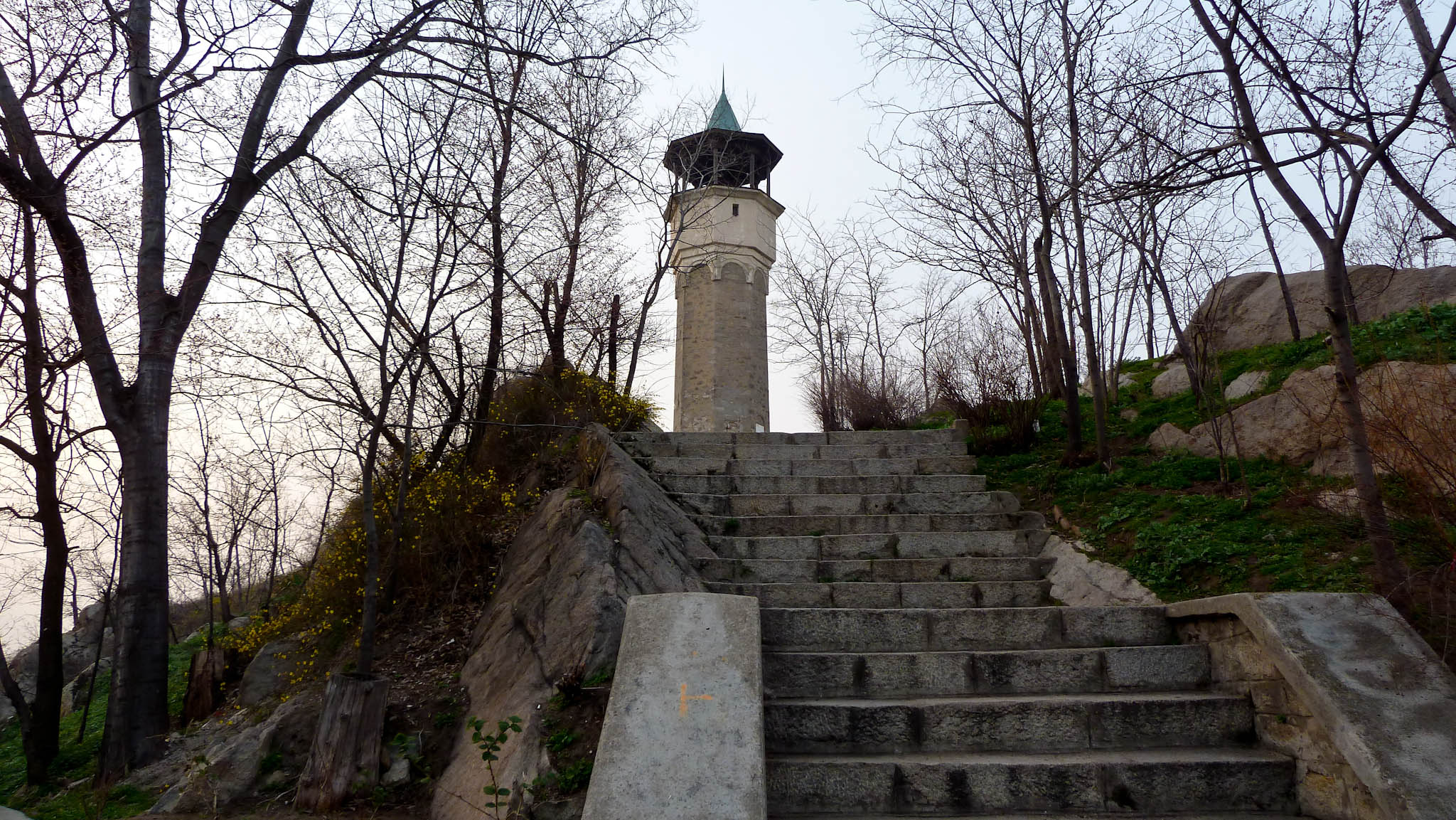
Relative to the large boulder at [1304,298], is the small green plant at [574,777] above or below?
below

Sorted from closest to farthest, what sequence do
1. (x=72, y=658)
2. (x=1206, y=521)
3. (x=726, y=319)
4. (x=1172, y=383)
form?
1. (x=1206, y=521)
2. (x=1172, y=383)
3. (x=72, y=658)
4. (x=726, y=319)

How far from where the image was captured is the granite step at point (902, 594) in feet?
16.2

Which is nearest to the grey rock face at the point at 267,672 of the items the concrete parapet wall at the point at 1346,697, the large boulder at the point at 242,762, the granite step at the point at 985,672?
the large boulder at the point at 242,762

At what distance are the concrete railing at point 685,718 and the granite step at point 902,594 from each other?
1.49 m

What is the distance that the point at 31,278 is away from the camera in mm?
6184

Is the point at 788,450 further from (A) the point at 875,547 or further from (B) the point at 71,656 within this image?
(B) the point at 71,656

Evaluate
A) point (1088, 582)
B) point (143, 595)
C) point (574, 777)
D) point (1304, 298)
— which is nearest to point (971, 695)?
point (1088, 582)

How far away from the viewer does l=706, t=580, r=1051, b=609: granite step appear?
4.94 metres

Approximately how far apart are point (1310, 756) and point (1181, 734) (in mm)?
475

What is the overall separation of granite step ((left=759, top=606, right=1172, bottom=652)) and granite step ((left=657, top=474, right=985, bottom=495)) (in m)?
2.44

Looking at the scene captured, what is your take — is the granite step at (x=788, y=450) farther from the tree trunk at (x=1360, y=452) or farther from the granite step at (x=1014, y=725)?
the granite step at (x=1014, y=725)

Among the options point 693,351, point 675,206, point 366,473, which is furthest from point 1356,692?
point 693,351

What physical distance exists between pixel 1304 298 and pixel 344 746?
41.6 feet

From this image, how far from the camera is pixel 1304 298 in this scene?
→ 1108cm
